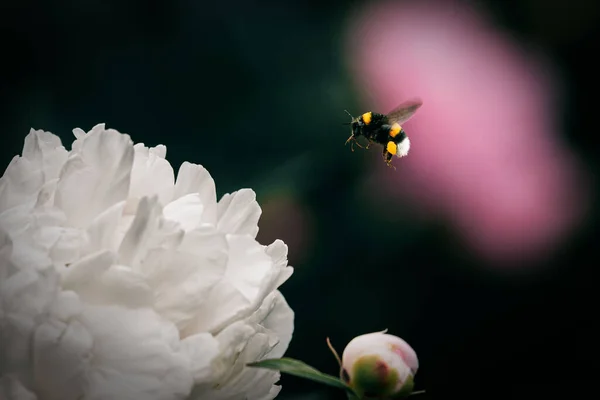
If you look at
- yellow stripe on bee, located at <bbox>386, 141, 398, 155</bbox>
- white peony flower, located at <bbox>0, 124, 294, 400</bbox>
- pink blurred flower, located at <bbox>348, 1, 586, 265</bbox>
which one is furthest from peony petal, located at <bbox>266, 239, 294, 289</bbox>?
pink blurred flower, located at <bbox>348, 1, 586, 265</bbox>

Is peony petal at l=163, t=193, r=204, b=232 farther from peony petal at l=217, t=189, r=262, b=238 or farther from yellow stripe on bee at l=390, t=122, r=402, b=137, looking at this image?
yellow stripe on bee at l=390, t=122, r=402, b=137

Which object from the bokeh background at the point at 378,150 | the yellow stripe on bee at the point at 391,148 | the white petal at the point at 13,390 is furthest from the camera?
the bokeh background at the point at 378,150

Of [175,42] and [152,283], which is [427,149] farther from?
[152,283]

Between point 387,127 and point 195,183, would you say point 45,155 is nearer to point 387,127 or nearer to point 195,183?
point 195,183

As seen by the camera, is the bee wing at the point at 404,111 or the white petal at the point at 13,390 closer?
the white petal at the point at 13,390

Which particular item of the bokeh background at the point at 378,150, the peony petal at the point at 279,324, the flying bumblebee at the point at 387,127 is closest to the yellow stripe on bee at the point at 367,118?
the flying bumblebee at the point at 387,127

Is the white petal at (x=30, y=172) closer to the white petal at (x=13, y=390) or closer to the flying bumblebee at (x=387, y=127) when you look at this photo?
the white petal at (x=13, y=390)
